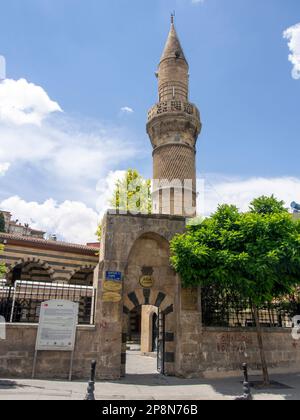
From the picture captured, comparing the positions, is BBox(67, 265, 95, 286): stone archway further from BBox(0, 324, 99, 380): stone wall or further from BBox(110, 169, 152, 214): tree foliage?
BBox(0, 324, 99, 380): stone wall

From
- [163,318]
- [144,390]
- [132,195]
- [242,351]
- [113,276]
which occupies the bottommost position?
[144,390]

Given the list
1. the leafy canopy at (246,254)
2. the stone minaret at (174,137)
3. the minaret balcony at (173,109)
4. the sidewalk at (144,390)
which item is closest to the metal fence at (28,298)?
the sidewalk at (144,390)

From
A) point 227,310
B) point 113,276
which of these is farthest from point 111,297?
point 227,310

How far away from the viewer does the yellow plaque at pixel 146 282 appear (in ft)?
37.1

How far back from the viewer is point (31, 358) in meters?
9.52

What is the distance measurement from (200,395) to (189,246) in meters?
3.95

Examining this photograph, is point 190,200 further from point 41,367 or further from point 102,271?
point 41,367

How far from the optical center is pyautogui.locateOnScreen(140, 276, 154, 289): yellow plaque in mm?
11297

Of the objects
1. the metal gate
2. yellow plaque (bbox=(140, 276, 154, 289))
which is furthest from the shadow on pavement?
yellow plaque (bbox=(140, 276, 154, 289))

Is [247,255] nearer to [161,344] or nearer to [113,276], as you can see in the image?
[113,276]

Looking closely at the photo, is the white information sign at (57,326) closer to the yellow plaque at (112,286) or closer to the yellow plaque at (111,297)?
the yellow plaque at (111,297)

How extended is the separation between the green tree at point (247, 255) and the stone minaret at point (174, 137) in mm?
8347

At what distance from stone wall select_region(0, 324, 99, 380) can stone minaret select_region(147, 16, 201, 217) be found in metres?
10.5

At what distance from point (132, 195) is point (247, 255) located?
16.9 metres
